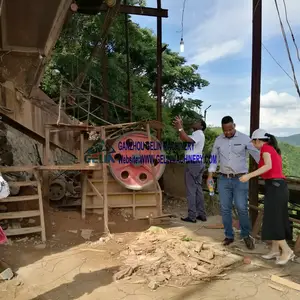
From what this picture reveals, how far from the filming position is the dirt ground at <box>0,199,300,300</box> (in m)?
3.55

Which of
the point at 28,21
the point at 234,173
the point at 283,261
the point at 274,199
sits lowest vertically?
the point at 283,261

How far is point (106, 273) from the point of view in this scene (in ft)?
13.5

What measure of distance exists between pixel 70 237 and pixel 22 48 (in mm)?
3325

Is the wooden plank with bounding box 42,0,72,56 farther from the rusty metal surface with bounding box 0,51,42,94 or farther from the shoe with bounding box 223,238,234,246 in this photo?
the shoe with bounding box 223,238,234,246

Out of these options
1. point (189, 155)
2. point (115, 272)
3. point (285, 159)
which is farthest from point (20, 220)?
point (285, 159)

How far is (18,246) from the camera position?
5250 millimetres

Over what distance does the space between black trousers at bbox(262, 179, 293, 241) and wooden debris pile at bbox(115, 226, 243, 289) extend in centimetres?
56

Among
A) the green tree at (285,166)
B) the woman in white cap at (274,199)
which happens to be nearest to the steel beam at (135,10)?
the woman in white cap at (274,199)

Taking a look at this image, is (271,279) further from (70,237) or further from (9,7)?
(9,7)

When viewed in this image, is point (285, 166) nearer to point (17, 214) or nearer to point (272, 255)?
point (272, 255)

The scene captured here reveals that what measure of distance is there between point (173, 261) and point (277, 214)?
142cm

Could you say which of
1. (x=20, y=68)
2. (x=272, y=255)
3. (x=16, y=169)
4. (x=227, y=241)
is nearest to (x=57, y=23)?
(x=20, y=68)

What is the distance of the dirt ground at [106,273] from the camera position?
3553mm

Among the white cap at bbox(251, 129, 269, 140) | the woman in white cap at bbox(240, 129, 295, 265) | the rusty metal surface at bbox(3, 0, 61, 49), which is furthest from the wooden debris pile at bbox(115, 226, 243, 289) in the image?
the rusty metal surface at bbox(3, 0, 61, 49)
